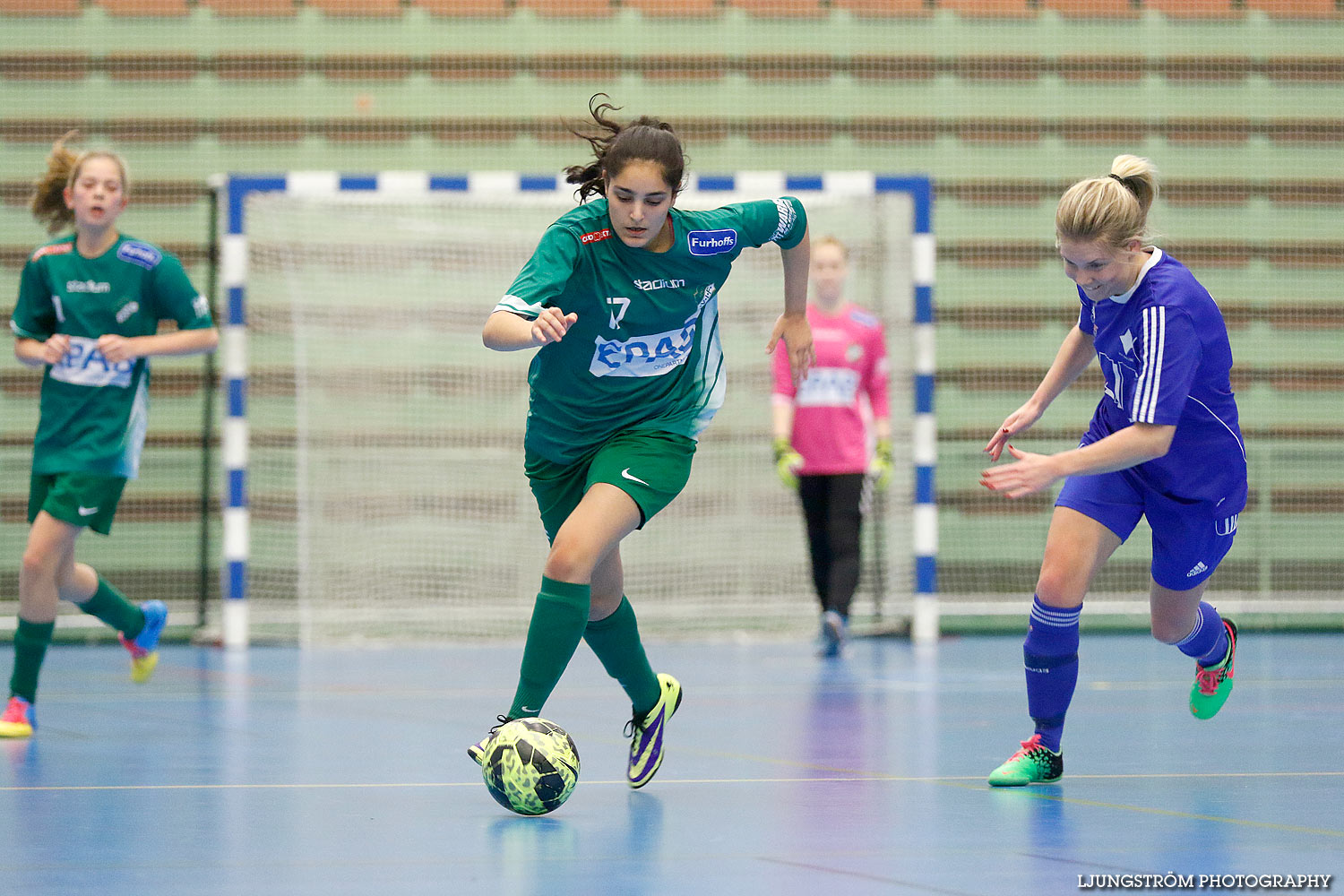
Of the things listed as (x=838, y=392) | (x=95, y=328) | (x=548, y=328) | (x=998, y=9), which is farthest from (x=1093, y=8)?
(x=548, y=328)

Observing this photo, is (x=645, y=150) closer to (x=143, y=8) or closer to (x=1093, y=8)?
(x=143, y=8)

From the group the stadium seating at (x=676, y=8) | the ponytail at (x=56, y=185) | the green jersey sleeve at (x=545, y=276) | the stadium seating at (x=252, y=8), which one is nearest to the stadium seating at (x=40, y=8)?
the stadium seating at (x=252, y=8)

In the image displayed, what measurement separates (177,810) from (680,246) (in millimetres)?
1730

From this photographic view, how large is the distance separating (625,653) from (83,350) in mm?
2674

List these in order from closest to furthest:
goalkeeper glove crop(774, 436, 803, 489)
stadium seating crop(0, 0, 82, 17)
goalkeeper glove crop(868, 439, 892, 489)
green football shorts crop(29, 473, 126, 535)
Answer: green football shorts crop(29, 473, 126, 535) < goalkeeper glove crop(774, 436, 803, 489) < goalkeeper glove crop(868, 439, 892, 489) < stadium seating crop(0, 0, 82, 17)

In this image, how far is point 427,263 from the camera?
902 cm

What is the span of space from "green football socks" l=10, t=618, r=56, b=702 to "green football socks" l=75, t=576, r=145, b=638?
0.56 metres

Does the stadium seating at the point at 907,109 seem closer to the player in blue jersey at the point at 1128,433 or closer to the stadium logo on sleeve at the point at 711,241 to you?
the player in blue jersey at the point at 1128,433

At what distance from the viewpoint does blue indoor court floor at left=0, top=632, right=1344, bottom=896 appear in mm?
2803

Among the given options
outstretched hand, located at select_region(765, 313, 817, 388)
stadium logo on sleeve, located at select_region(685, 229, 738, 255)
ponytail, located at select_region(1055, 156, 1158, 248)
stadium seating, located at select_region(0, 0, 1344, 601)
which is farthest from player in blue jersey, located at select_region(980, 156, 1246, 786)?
stadium seating, located at select_region(0, 0, 1344, 601)

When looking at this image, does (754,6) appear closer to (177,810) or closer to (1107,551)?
(1107,551)

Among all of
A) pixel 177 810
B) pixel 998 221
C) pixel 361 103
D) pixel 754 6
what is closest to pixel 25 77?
pixel 361 103

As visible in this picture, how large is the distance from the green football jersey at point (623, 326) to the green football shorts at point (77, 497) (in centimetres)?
221

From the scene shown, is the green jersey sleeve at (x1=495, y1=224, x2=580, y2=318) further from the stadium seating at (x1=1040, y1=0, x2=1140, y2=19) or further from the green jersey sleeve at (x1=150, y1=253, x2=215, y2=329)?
the stadium seating at (x1=1040, y1=0, x2=1140, y2=19)
